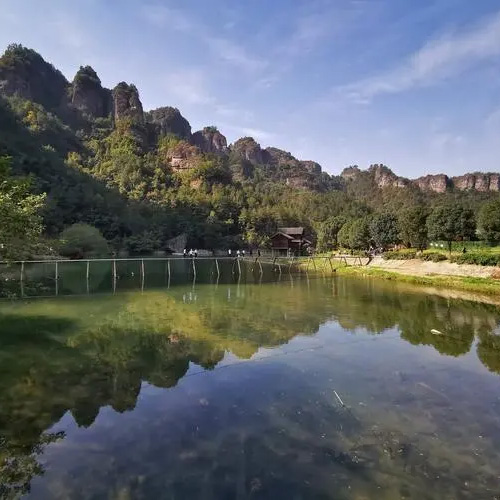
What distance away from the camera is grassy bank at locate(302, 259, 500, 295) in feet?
104

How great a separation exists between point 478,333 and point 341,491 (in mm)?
15088

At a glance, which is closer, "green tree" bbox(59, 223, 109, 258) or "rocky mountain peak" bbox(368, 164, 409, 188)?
"green tree" bbox(59, 223, 109, 258)

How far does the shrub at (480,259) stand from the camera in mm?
34888

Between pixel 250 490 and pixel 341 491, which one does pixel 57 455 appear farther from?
pixel 341 491

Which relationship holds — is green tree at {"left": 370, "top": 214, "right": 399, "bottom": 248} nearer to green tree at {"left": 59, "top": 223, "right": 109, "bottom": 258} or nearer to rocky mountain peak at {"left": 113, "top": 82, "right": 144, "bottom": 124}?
green tree at {"left": 59, "top": 223, "right": 109, "bottom": 258}

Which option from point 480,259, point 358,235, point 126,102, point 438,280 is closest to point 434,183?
point 358,235

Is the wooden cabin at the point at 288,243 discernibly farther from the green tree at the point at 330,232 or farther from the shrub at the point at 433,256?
the shrub at the point at 433,256

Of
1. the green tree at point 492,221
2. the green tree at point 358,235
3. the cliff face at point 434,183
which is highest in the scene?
the cliff face at point 434,183

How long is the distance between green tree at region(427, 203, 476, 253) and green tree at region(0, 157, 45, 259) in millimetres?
41611

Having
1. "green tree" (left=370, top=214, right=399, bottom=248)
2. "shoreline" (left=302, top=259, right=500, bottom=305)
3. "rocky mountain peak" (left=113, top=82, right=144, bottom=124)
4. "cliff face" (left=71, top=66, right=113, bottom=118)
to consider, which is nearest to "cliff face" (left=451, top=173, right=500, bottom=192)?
"green tree" (left=370, top=214, right=399, bottom=248)

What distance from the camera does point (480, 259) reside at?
36375 millimetres

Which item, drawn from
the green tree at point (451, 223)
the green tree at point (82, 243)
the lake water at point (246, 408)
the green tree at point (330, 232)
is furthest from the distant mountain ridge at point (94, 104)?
the lake water at point (246, 408)

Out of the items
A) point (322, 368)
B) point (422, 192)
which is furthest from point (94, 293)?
point (422, 192)

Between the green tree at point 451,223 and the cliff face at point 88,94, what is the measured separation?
494 ft
